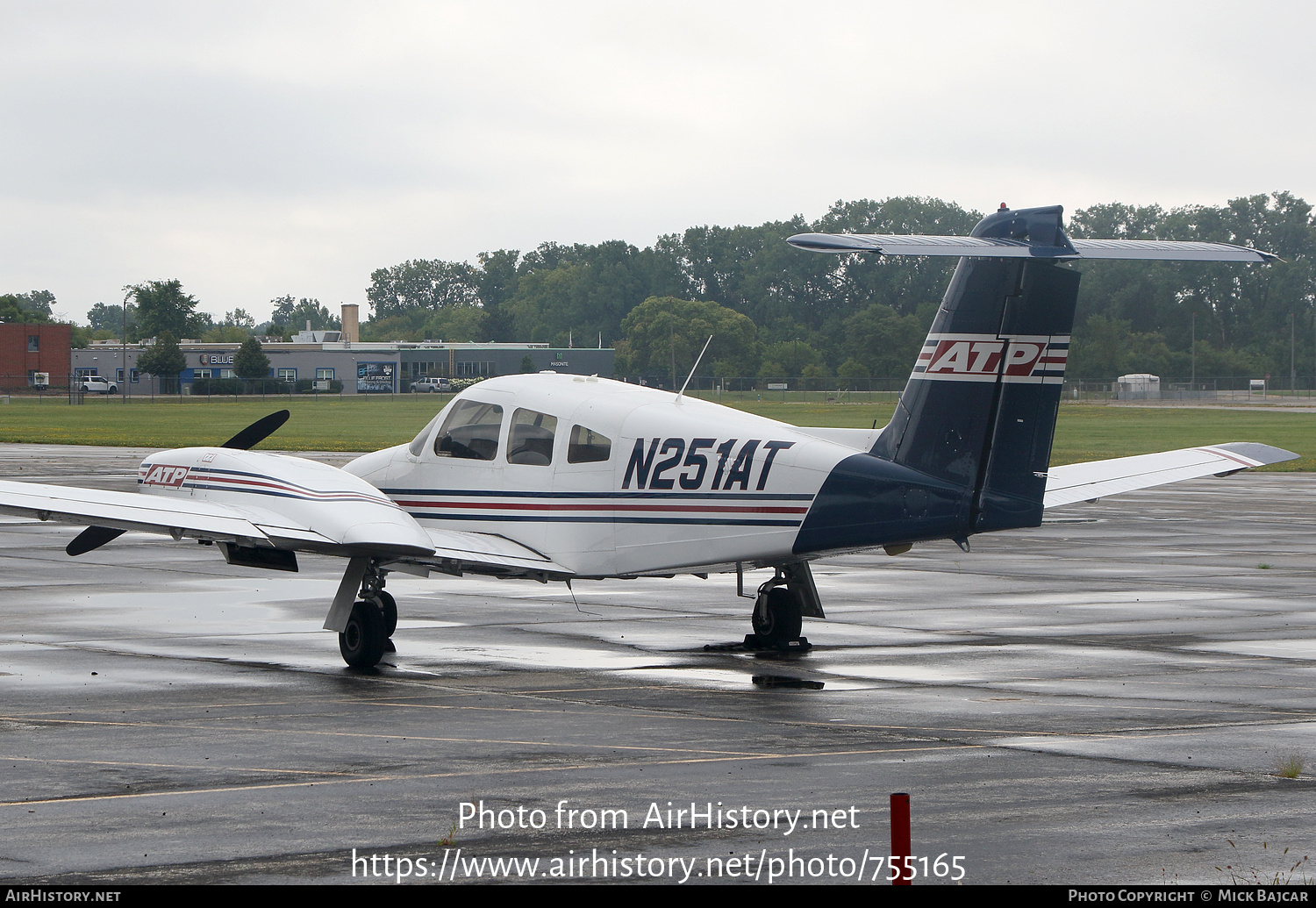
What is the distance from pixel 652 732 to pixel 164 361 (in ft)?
410

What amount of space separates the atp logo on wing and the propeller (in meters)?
0.67

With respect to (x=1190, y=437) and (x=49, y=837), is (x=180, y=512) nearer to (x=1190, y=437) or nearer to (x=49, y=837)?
(x=49, y=837)

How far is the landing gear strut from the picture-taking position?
1490 centimetres

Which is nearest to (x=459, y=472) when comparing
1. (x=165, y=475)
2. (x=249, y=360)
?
(x=165, y=475)

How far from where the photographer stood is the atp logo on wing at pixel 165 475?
51.7 ft

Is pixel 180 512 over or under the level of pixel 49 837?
over

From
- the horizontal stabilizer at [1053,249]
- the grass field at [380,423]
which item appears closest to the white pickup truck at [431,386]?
the grass field at [380,423]

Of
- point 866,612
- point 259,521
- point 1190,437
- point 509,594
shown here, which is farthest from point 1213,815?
point 1190,437

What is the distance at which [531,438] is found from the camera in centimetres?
1592

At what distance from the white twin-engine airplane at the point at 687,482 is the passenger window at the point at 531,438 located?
3cm

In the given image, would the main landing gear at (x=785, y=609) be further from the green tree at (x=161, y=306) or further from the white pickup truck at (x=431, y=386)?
the green tree at (x=161, y=306)

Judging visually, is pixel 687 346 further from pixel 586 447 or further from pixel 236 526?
pixel 236 526

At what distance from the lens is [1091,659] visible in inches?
612
